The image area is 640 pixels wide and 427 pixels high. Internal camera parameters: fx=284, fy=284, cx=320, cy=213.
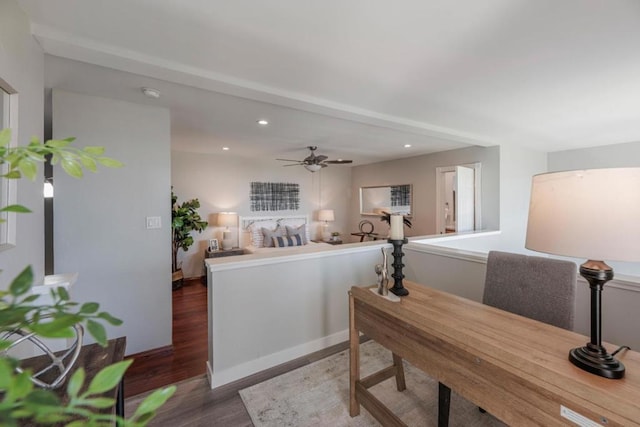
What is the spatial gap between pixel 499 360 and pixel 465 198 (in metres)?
3.75

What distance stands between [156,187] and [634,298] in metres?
3.57

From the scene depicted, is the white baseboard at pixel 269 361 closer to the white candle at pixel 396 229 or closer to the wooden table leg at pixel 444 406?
the wooden table leg at pixel 444 406

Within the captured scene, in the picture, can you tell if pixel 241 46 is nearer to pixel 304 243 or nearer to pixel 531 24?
pixel 531 24

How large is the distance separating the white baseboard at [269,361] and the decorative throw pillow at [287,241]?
3.02 metres

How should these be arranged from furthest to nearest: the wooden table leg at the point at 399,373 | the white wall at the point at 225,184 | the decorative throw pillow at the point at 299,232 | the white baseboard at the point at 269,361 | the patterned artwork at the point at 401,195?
the decorative throw pillow at the point at 299,232 < the patterned artwork at the point at 401,195 < the white wall at the point at 225,184 < the white baseboard at the point at 269,361 < the wooden table leg at the point at 399,373

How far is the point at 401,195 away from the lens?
589 cm

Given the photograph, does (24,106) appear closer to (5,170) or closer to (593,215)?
(5,170)

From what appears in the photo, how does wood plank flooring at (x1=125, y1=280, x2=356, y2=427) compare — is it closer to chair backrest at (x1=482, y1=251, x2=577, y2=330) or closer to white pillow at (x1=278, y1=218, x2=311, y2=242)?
chair backrest at (x1=482, y1=251, x2=577, y2=330)

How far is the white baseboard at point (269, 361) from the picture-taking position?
7.02 ft

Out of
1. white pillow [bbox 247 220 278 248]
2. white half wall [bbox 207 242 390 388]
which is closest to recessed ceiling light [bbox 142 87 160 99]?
white half wall [bbox 207 242 390 388]

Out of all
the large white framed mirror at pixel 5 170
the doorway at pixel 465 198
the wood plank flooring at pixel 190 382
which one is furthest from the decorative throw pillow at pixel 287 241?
the large white framed mirror at pixel 5 170

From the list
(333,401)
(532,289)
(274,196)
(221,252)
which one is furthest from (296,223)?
(532,289)

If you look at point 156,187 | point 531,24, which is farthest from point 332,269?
point 531,24

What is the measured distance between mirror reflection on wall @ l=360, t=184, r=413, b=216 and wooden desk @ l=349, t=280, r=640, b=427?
428 centimetres
